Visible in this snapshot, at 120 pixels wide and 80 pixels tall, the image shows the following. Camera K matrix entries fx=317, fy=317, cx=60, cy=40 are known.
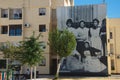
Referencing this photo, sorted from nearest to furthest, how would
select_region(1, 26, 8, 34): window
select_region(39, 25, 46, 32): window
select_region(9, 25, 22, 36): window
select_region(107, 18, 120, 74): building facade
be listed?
select_region(39, 25, 46, 32): window
select_region(9, 25, 22, 36): window
select_region(1, 26, 8, 34): window
select_region(107, 18, 120, 74): building facade

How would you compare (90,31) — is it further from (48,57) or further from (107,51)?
(48,57)

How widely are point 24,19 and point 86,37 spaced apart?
10.9 m

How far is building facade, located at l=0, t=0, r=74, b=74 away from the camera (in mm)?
51875

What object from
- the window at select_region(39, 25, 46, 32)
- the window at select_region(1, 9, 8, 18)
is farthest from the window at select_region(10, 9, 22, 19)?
the window at select_region(39, 25, 46, 32)

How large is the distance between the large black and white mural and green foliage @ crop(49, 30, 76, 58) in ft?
19.9

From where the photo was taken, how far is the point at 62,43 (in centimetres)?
4306

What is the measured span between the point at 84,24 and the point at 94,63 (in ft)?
20.8

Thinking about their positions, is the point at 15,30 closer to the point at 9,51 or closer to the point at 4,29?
the point at 4,29

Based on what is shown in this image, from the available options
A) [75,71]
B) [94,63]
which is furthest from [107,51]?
[75,71]

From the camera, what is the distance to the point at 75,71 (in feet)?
162

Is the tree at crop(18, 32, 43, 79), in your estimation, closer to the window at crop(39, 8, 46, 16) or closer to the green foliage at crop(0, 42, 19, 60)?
the green foliage at crop(0, 42, 19, 60)

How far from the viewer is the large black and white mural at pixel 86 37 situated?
4884 cm

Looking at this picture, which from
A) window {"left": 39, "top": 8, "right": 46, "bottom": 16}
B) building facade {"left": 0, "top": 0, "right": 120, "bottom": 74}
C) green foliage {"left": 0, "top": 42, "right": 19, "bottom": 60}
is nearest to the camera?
green foliage {"left": 0, "top": 42, "right": 19, "bottom": 60}

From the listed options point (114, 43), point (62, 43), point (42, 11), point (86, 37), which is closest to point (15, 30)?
point (42, 11)
